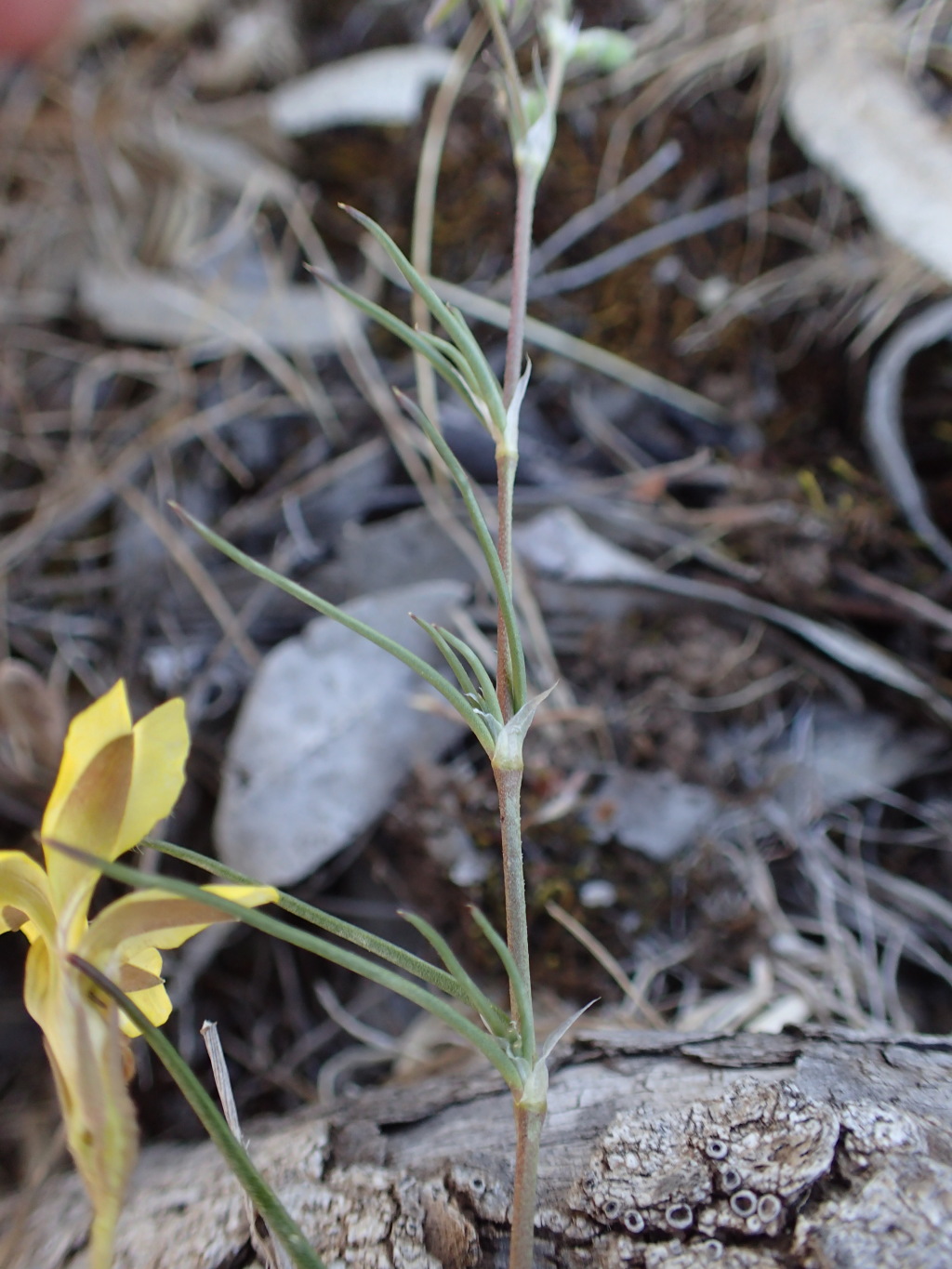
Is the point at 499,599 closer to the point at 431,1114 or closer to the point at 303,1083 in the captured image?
the point at 431,1114

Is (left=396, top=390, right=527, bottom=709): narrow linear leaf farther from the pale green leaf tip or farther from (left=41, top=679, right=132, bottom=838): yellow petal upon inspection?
(left=41, top=679, right=132, bottom=838): yellow petal

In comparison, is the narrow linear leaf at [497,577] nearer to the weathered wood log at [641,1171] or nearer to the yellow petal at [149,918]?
the yellow petal at [149,918]

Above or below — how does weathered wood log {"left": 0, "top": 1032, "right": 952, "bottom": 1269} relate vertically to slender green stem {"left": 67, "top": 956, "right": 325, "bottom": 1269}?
below

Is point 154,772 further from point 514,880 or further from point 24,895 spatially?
point 514,880

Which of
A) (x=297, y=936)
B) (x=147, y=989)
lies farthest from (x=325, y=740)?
(x=297, y=936)

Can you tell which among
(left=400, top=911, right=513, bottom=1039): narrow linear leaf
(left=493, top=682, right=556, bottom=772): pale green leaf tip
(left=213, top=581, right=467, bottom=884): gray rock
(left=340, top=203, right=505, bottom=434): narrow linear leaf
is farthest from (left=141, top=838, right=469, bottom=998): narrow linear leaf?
(left=213, top=581, right=467, bottom=884): gray rock

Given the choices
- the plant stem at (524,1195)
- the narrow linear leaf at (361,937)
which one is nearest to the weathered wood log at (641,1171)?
the plant stem at (524,1195)

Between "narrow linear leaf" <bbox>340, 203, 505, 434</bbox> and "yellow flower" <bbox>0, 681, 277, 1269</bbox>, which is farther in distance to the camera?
"narrow linear leaf" <bbox>340, 203, 505, 434</bbox>

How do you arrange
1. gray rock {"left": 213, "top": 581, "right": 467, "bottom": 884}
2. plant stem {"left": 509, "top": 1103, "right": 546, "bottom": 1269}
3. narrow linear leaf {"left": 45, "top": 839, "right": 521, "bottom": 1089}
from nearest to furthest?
narrow linear leaf {"left": 45, "top": 839, "right": 521, "bottom": 1089}, plant stem {"left": 509, "top": 1103, "right": 546, "bottom": 1269}, gray rock {"left": 213, "top": 581, "right": 467, "bottom": 884}

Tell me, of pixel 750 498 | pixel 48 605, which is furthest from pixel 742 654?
pixel 48 605
